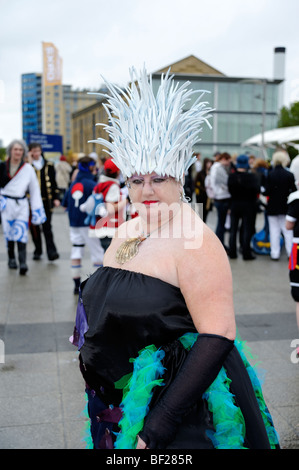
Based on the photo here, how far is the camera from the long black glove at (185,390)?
4.85ft

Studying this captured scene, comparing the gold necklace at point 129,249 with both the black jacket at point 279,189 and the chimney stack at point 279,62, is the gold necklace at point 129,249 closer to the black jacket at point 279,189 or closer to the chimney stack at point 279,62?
the black jacket at point 279,189

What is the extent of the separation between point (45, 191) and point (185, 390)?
7.23 m

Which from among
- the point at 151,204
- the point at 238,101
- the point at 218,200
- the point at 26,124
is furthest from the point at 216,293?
the point at 26,124

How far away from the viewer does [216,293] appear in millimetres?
1537

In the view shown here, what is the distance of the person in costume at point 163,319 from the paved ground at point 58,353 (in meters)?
1.41

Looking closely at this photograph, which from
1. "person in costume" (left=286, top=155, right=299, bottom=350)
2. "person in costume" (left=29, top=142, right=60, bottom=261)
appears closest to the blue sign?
"person in costume" (left=29, top=142, right=60, bottom=261)

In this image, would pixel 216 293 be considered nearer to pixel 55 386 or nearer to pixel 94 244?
pixel 55 386

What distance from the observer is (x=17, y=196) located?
7.24 m

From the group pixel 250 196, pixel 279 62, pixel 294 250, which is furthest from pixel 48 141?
pixel 279 62

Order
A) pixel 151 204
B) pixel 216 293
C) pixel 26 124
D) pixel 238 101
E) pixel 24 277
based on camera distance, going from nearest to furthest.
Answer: pixel 216 293 → pixel 151 204 → pixel 24 277 → pixel 238 101 → pixel 26 124

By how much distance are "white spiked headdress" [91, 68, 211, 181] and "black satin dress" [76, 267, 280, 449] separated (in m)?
0.39

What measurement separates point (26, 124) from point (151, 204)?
129 metres

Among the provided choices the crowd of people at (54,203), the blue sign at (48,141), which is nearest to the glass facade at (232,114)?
the blue sign at (48,141)

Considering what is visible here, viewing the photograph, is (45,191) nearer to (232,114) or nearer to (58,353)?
(58,353)
